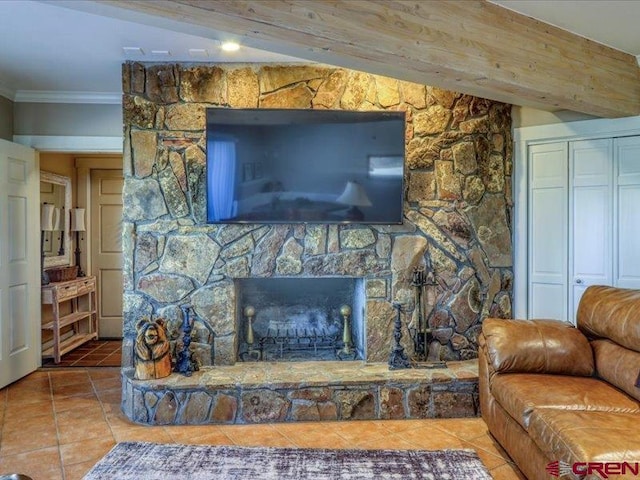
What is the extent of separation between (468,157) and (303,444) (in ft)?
7.92

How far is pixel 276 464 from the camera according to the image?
225cm

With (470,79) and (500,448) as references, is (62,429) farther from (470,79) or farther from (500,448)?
(470,79)

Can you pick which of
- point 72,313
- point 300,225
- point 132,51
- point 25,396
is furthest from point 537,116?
point 72,313

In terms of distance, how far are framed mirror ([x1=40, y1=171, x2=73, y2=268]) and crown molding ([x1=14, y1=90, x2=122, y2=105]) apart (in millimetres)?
837

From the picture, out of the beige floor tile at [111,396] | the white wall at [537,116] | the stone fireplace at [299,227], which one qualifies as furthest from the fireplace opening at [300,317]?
the white wall at [537,116]

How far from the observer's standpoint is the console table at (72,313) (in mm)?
4301

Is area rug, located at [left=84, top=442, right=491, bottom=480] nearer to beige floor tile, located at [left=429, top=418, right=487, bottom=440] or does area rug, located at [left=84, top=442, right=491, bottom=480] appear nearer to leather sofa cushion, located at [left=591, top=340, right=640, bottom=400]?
beige floor tile, located at [left=429, top=418, right=487, bottom=440]

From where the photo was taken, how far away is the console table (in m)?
4.30

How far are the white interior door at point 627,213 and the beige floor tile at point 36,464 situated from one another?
156 inches

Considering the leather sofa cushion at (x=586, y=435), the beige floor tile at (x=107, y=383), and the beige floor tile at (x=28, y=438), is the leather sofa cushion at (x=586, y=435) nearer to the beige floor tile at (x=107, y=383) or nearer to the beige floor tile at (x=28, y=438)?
the beige floor tile at (x=28, y=438)

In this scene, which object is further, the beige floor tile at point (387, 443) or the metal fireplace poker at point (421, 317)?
the metal fireplace poker at point (421, 317)

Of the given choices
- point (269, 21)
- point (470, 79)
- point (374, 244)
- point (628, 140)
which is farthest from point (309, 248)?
point (628, 140)

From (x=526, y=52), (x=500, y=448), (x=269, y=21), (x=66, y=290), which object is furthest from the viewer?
(x=66, y=290)

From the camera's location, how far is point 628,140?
3.27 metres
